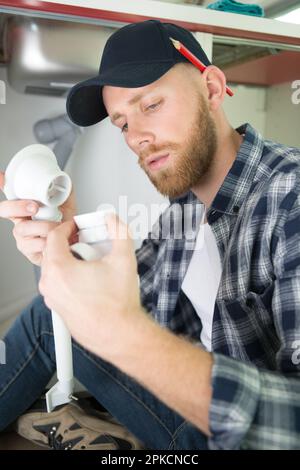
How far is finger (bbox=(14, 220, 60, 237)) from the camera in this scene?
66 cm

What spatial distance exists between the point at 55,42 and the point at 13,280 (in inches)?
24.4

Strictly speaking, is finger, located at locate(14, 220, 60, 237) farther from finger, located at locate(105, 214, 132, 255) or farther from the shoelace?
the shoelace

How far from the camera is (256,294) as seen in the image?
680 millimetres

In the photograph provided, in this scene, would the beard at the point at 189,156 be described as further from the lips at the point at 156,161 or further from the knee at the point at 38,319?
the knee at the point at 38,319

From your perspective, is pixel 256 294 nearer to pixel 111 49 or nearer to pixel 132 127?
pixel 132 127

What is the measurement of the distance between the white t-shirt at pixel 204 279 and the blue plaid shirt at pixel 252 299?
25 millimetres

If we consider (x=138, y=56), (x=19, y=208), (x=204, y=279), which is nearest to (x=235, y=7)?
(x=138, y=56)

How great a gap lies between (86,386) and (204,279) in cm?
31

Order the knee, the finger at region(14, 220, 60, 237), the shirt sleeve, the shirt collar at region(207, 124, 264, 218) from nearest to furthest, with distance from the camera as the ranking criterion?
1. the shirt sleeve
2. the finger at region(14, 220, 60, 237)
3. the shirt collar at region(207, 124, 264, 218)
4. the knee

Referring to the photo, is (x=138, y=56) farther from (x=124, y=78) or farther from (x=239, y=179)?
(x=239, y=179)

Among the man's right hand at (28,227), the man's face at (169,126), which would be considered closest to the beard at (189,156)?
the man's face at (169,126)

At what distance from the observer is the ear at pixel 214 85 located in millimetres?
845

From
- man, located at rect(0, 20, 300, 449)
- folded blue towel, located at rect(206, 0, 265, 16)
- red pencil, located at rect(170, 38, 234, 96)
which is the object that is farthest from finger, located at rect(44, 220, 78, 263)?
folded blue towel, located at rect(206, 0, 265, 16)

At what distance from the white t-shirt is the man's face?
0.13m
